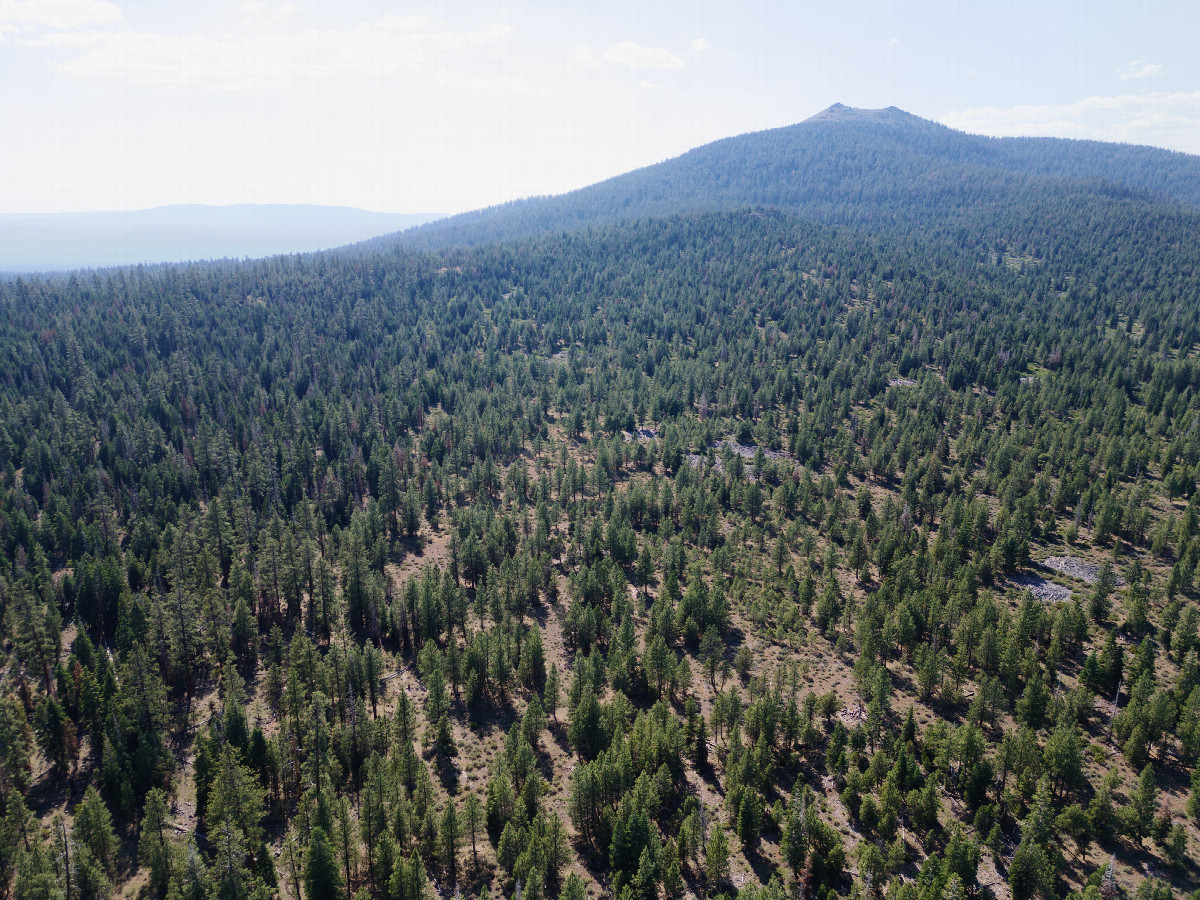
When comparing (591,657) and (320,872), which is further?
(591,657)

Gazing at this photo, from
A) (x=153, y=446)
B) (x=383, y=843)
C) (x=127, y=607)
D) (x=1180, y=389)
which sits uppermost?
(x=153, y=446)

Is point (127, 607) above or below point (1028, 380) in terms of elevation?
above

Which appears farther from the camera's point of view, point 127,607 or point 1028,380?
point 1028,380

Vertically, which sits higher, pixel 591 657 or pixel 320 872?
pixel 320 872

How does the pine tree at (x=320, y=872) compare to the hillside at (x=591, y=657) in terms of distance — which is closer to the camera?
the pine tree at (x=320, y=872)

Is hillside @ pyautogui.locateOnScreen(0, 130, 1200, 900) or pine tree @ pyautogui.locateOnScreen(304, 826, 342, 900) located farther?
hillside @ pyautogui.locateOnScreen(0, 130, 1200, 900)

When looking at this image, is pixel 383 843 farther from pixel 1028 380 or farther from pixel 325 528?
pixel 1028 380

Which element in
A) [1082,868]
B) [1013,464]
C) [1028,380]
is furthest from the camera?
[1028,380]

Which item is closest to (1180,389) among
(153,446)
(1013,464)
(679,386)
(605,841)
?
(1013,464)
